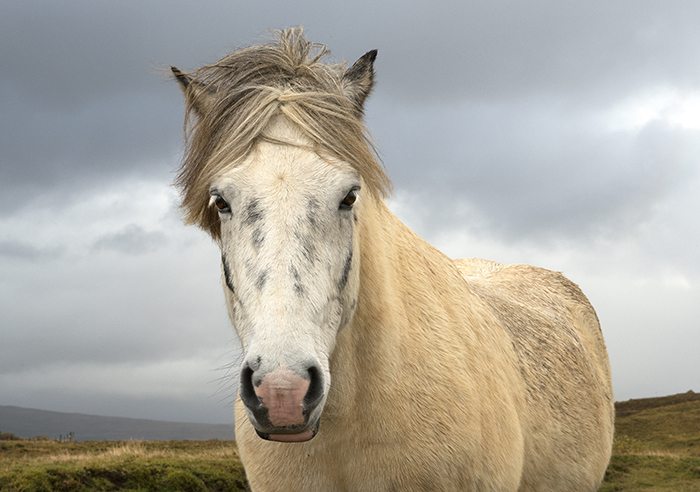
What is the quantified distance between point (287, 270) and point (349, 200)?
2.01 feet

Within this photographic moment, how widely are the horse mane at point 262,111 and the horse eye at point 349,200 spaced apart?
24 centimetres

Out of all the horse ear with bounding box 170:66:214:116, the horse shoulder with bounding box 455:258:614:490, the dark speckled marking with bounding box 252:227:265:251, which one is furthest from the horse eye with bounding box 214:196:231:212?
the horse shoulder with bounding box 455:258:614:490

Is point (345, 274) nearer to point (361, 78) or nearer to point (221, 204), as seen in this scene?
Answer: point (221, 204)

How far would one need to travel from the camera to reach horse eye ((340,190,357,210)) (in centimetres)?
286

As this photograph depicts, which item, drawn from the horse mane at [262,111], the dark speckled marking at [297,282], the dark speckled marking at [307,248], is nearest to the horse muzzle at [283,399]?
the dark speckled marking at [297,282]

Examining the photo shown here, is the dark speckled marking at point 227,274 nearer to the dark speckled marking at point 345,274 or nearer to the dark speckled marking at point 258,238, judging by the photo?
the dark speckled marking at point 258,238

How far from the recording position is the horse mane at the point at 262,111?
3027 millimetres

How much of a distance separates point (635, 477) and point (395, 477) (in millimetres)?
18122

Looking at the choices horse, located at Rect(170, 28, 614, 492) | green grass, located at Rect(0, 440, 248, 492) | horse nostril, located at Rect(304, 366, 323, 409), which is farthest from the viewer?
green grass, located at Rect(0, 440, 248, 492)

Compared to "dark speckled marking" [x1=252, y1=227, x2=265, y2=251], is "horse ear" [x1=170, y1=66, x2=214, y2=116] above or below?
above

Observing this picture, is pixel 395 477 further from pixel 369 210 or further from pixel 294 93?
pixel 294 93

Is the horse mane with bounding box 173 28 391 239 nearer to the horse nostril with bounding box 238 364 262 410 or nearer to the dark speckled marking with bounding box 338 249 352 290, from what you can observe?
the dark speckled marking with bounding box 338 249 352 290

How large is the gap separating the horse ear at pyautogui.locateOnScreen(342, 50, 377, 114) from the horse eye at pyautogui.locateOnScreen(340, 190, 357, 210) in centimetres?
82

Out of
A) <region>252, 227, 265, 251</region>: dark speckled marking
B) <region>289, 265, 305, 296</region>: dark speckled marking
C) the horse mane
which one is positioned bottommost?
<region>289, 265, 305, 296</region>: dark speckled marking
